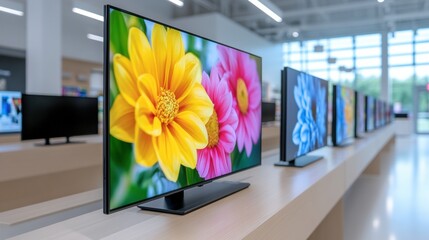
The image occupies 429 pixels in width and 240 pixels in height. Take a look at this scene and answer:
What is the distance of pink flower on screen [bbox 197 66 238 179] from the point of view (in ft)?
4.84

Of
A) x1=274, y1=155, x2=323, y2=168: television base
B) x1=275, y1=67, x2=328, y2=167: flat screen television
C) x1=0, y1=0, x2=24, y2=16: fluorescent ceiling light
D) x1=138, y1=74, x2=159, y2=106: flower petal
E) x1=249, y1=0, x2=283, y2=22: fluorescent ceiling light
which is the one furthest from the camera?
x1=0, y1=0, x2=24, y2=16: fluorescent ceiling light

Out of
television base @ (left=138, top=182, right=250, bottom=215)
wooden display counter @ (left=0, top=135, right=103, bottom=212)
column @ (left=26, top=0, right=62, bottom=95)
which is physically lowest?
wooden display counter @ (left=0, top=135, right=103, bottom=212)

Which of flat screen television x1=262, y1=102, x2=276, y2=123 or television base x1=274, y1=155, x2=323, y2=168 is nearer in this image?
television base x1=274, y1=155, x2=323, y2=168

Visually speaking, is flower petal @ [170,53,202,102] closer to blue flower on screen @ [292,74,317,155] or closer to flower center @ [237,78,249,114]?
flower center @ [237,78,249,114]

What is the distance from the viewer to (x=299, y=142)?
8.47 feet

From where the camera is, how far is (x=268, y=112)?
6.70 metres

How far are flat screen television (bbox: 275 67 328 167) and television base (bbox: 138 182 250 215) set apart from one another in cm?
75

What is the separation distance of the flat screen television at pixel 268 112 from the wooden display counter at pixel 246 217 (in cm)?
417

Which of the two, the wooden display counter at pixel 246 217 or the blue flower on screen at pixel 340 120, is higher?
the blue flower on screen at pixel 340 120

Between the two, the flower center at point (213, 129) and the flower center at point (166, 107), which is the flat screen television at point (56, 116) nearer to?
the flower center at point (213, 129)

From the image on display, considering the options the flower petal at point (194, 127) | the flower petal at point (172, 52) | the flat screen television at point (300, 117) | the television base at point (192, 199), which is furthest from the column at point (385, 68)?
the flower petal at point (172, 52)

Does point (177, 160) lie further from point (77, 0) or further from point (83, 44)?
point (83, 44)

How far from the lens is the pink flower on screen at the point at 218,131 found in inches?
58.1

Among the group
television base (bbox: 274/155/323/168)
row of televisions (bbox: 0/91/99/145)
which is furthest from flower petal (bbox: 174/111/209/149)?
row of televisions (bbox: 0/91/99/145)
